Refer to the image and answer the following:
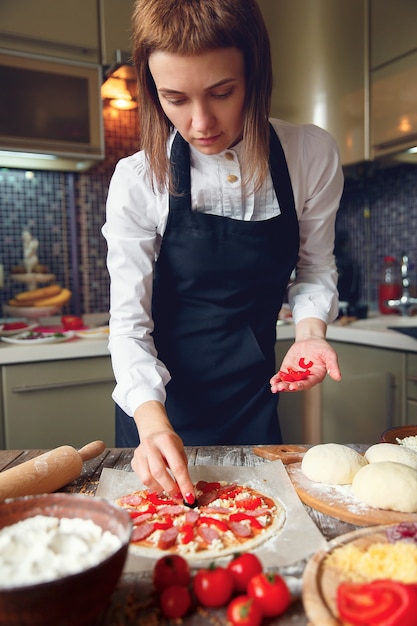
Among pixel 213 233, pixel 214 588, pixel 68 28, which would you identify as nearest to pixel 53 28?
pixel 68 28

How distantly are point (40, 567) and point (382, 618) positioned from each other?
1.13 ft

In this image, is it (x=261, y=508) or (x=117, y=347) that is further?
(x=117, y=347)

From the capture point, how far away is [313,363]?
1.12 m

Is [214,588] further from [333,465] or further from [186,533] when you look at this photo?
[333,465]

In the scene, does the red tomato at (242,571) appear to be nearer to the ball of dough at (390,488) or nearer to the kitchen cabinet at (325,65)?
the ball of dough at (390,488)

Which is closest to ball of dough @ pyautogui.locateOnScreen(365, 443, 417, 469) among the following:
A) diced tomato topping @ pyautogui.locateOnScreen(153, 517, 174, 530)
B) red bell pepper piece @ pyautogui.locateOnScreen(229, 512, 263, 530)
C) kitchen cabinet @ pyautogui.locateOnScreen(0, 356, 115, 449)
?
red bell pepper piece @ pyautogui.locateOnScreen(229, 512, 263, 530)

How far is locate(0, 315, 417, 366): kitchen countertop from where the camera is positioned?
6.85 feet

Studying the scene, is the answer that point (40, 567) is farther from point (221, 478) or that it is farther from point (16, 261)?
point (16, 261)

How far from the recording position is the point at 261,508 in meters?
0.87

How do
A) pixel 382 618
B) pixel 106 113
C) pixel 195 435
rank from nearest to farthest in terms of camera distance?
1. pixel 382 618
2. pixel 195 435
3. pixel 106 113

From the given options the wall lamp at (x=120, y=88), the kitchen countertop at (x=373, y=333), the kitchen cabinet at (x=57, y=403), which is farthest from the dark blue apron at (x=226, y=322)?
the wall lamp at (x=120, y=88)

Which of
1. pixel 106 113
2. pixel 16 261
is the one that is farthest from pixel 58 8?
pixel 16 261

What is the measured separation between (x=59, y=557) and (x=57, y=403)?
1.65 m

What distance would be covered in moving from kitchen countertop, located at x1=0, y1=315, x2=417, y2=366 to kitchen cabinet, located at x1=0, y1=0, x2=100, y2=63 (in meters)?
1.25
